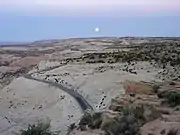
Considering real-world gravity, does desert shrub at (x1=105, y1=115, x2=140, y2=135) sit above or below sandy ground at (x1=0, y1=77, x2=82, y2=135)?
above

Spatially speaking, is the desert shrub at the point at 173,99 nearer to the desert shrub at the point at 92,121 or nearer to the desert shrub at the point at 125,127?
the desert shrub at the point at 92,121

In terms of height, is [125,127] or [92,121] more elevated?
[125,127]

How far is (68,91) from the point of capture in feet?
107

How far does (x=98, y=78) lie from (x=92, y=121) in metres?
15.0

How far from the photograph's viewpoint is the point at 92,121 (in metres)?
19.7

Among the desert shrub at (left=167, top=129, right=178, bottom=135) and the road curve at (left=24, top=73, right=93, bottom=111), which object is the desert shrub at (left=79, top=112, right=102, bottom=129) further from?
the road curve at (left=24, top=73, right=93, bottom=111)

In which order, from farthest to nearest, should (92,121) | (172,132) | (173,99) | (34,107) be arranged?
(34,107) < (173,99) < (92,121) < (172,132)

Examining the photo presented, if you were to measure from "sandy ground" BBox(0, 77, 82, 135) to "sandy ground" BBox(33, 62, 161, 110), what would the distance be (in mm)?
1583

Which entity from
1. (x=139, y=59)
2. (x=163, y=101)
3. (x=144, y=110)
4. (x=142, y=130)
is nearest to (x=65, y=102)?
(x=163, y=101)

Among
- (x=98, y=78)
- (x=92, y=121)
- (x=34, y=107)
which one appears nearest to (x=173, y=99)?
(x=92, y=121)

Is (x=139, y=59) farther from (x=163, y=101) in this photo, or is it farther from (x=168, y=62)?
(x=163, y=101)

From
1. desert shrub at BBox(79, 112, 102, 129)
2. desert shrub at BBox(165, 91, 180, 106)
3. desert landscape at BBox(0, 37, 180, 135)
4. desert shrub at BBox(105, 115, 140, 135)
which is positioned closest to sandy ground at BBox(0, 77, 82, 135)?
desert landscape at BBox(0, 37, 180, 135)

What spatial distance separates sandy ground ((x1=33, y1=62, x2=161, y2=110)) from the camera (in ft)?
95.1

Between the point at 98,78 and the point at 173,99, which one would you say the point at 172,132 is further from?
the point at 98,78
